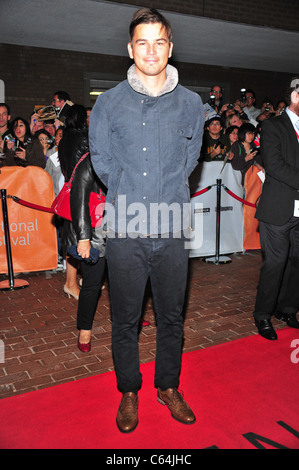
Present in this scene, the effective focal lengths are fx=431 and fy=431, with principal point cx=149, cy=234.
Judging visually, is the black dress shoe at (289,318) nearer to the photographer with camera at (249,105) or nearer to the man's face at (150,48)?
the man's face at (150,48)

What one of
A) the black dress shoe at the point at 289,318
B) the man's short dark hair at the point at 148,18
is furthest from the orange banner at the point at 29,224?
the man's short dark hair at the point at 148,18

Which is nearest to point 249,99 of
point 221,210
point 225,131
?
point 225,131

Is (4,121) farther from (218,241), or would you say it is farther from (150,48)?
(150,48)

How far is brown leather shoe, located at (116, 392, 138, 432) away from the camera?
271 cm

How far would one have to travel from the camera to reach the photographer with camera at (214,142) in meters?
7.22

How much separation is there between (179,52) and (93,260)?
9544 millimetres

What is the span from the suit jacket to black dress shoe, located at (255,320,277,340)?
1.00 meters

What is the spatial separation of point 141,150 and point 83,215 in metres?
0.97

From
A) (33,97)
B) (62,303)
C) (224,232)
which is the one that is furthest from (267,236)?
(33,97)

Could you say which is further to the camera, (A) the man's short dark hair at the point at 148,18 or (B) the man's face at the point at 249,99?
(B) the man's face at the point at 249,99

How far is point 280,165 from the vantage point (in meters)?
3.84

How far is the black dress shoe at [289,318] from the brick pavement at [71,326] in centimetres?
8

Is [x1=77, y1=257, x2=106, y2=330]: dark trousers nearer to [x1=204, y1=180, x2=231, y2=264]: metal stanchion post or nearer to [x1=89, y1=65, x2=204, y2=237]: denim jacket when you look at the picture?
[x1=89, y1=65, x2=204, y2=237]: denim jacket

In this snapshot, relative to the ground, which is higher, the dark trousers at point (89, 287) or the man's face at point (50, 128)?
the man's face at point (50, 128)
